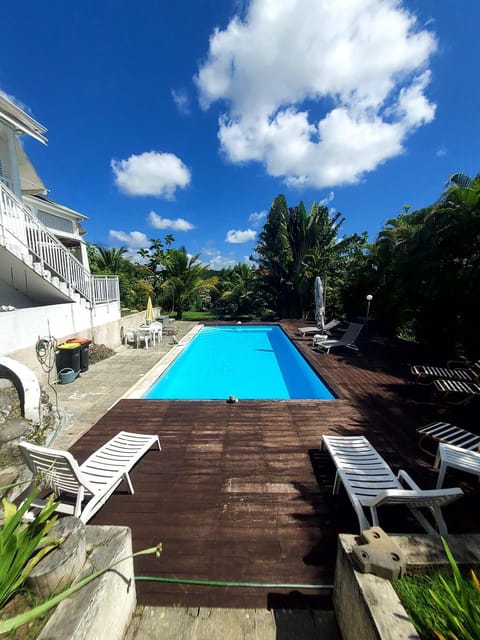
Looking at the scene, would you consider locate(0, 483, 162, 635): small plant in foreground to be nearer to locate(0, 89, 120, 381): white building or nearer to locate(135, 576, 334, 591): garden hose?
locate(135, 576, 334, 591): garden hose

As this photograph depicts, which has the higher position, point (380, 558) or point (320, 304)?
point (320, 304)

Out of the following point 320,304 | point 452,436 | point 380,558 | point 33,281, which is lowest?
point 452,436

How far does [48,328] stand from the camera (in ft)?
24.9

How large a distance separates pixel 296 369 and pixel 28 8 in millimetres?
14520

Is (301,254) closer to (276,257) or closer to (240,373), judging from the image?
(276,257)

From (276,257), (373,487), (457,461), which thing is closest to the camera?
(373,487)

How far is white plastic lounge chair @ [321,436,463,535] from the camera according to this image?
253 cm

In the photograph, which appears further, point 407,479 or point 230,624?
point 407,479

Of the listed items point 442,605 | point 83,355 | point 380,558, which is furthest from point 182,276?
point 442,605

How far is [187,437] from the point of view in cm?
474

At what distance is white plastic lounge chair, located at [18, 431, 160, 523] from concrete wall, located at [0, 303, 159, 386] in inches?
179

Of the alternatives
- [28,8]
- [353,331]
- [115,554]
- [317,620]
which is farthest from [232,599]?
[28,8]

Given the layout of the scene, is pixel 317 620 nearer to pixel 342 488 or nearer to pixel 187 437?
pixel 342 488

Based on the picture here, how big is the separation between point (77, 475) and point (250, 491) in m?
2.05
